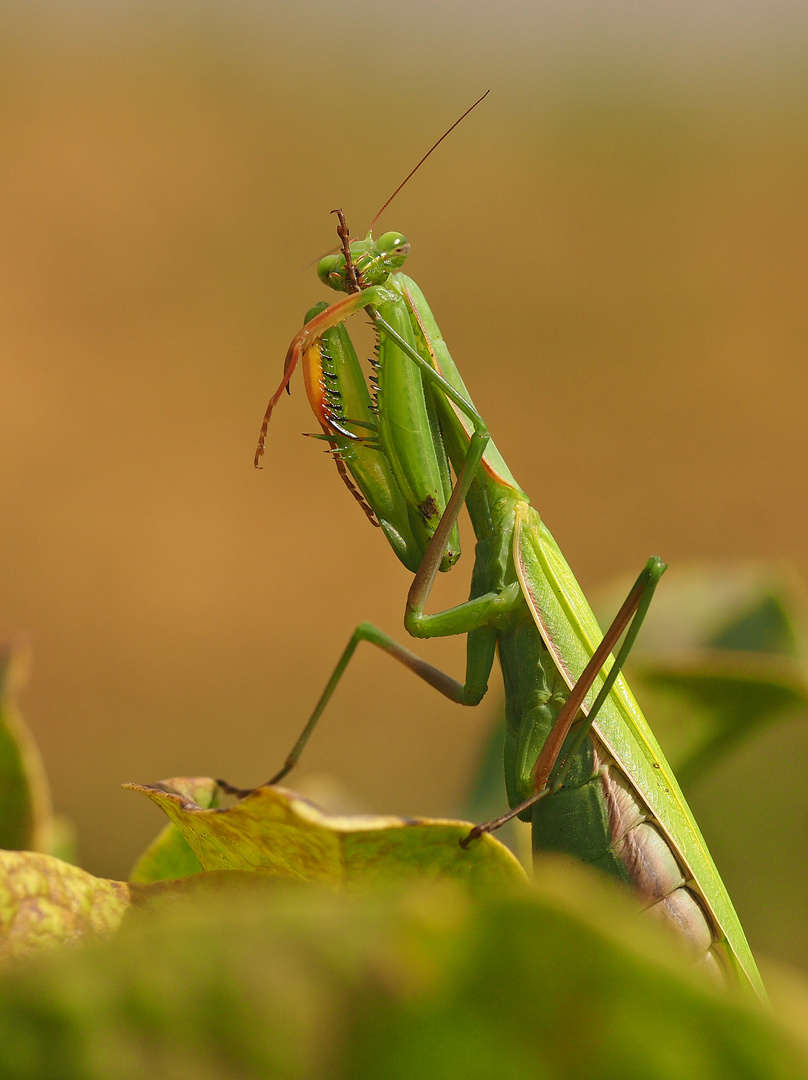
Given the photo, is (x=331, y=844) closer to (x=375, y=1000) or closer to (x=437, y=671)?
(x=375, y=1000)

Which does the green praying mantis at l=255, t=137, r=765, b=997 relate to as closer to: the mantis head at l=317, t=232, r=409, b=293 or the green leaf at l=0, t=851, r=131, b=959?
the mantis head at l=317, t=232, r=409, b=293

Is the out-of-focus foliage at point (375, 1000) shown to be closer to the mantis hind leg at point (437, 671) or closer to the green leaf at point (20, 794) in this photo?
the green leaf at point (20, 794)

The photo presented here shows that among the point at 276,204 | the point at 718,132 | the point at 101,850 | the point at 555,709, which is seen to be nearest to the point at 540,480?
the point at 101,850

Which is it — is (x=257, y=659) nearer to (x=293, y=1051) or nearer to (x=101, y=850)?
(x=101, y=850)

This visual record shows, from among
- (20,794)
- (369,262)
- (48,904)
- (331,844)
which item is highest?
(369,262)

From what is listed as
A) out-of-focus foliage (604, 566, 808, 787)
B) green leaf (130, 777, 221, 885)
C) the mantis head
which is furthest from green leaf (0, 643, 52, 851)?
the mantis head

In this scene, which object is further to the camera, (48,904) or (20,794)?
(20,794)

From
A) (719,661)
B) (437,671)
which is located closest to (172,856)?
(719,661)
